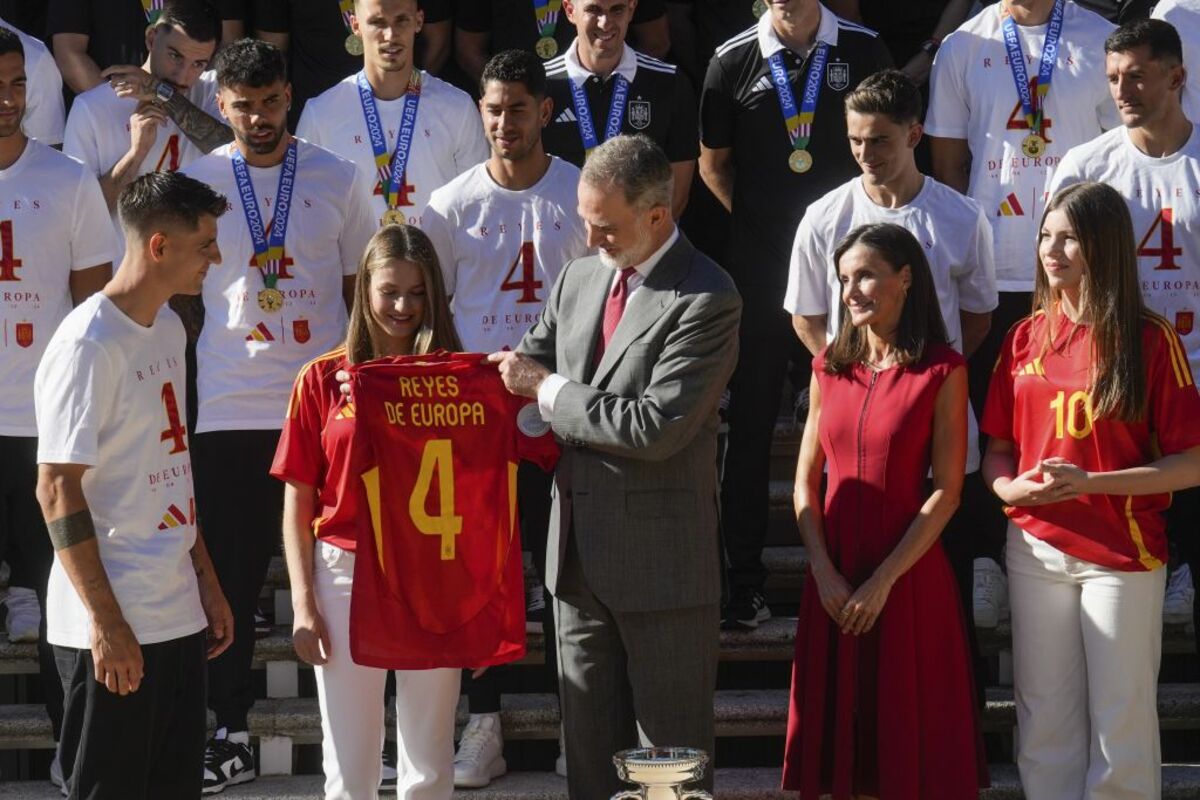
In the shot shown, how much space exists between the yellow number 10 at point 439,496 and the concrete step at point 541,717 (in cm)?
152

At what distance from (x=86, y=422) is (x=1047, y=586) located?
9.49 feet

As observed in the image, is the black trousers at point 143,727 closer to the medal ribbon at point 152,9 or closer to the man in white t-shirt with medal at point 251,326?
the man in white t-shirt with medal at point 251,326

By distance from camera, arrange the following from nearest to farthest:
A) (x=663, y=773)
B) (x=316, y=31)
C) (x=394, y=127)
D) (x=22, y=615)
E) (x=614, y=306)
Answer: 1. (x=663, y=773)
2. (x=614, y=306)
3. (x=22, y=615)
4. (x=394, y=127)
5. (x=316, y=31)

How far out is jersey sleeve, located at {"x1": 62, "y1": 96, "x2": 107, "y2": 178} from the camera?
6.81 metres

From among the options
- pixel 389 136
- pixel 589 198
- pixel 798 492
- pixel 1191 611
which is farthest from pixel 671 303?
pixel 1191 611

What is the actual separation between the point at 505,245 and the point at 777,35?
64.1 inches

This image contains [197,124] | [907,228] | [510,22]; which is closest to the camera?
[907,228]

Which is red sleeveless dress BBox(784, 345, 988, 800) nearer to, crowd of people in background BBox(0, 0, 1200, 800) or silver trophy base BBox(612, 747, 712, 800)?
crowd of people in background BBox(0, 0, 1200, 800)

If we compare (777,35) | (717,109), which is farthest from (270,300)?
(777,35)

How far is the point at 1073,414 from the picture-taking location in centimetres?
531

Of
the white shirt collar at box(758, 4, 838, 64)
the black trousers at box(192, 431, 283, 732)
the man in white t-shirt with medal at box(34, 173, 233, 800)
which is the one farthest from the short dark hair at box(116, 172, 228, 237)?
the white shirt collar at box(758, 4, 838, 64)

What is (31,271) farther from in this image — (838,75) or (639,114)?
(838,75)

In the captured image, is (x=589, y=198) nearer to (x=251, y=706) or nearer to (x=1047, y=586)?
(x=1047, y=586)

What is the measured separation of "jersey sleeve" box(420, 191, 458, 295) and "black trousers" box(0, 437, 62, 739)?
5.18ft
